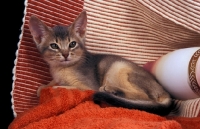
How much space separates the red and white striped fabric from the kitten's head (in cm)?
5

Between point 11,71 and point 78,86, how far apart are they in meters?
0.32

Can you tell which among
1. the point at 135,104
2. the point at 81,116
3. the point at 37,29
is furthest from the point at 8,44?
the point at 135,104

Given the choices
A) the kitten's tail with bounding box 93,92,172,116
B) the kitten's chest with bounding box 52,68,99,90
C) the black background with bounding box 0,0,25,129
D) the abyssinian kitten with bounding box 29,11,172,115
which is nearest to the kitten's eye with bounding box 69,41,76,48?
the abyssinian kitten with bounding box 29,11,172,115

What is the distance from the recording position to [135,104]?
1196 millimetres

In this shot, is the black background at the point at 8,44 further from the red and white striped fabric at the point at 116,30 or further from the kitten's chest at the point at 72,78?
the kitten's chest at the point at 72,78

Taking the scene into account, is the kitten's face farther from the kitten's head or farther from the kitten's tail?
the kitten's tail

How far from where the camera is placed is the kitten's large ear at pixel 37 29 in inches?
52.8

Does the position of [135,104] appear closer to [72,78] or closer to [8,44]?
[72,78]

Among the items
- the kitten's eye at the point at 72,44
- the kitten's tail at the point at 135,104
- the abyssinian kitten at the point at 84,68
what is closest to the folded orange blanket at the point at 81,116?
the kitten's tail at the point at 135,104

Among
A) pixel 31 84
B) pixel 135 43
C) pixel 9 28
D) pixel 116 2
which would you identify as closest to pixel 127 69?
pixel 135 43

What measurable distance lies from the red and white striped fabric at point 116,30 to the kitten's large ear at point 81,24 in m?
0.04

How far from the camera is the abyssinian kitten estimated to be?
1.33 meters

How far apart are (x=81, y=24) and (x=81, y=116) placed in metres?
0.54

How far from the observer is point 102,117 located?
1.08m
